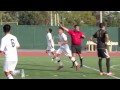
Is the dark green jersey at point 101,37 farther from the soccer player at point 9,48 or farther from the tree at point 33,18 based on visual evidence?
the tree at point 33,18

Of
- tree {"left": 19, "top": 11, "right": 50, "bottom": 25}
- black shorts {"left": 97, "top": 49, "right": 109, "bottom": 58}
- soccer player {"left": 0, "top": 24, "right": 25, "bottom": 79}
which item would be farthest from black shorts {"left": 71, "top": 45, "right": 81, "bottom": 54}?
tree {"left": 19, "top": 11, "right": 50, "bottom": 25}

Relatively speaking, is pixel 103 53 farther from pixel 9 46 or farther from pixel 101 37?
pixel 9 46

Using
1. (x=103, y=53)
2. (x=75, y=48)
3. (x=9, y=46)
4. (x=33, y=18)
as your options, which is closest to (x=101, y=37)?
(x=103, y=53)

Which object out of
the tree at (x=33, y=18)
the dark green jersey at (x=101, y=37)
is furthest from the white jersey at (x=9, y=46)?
the tree at (x=33, y=18)

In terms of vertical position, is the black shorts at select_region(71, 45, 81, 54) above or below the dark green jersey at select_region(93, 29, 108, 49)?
below

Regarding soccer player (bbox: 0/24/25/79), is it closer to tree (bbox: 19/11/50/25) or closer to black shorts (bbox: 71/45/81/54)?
black shorts (bbox: 71/45/81/54)

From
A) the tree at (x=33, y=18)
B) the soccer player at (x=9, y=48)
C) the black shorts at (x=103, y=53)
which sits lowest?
the black shorts at (x=103, y=53)

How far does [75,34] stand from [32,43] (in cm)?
2622

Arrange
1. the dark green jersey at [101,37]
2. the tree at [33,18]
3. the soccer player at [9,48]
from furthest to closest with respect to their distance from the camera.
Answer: the tree at [33,18] → the dark green jersey at [101,37] → the soccer player at [9,48]

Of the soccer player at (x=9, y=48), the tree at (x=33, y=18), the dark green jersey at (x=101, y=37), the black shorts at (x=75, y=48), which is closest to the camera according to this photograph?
the soccer player at (x=9, y=48)

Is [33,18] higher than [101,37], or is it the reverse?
[33,18]

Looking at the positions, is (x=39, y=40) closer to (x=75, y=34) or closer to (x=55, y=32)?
(x=55, y=32)
